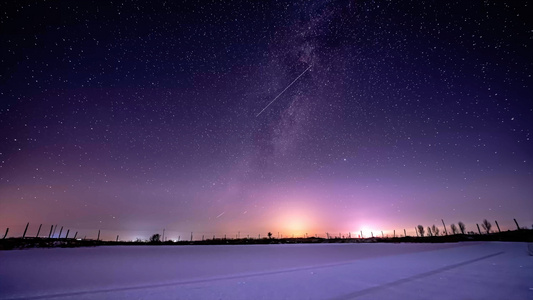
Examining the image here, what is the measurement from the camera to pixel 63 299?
7645 mm

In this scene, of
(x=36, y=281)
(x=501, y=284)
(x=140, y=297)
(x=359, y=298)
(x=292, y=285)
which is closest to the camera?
(x=359, y=298)

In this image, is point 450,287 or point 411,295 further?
point 450,287

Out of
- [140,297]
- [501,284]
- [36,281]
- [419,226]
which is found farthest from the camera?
[419,226]

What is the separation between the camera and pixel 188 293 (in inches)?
312

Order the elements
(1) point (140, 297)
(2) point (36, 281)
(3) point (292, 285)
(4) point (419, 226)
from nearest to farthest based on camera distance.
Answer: (1) point (140, 297) → (3) point (292, 285) → (2) point (36, 281) → (4) point (419, 226)

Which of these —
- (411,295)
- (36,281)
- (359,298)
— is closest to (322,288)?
(359,298)

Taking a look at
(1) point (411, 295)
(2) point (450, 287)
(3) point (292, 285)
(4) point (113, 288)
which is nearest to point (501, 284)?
(2) point (450, 287)

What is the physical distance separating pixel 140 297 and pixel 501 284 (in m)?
11.0

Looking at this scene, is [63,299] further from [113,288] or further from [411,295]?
[411,295]

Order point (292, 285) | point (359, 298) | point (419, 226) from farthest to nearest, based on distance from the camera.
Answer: point (419, 226) → point (292, 285) → point (359, 298)

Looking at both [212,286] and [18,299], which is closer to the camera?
[18,299]

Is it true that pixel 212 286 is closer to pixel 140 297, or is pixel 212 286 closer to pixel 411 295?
pixel 140 297

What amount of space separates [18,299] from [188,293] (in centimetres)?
555

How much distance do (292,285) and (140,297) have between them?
17.3 feet
